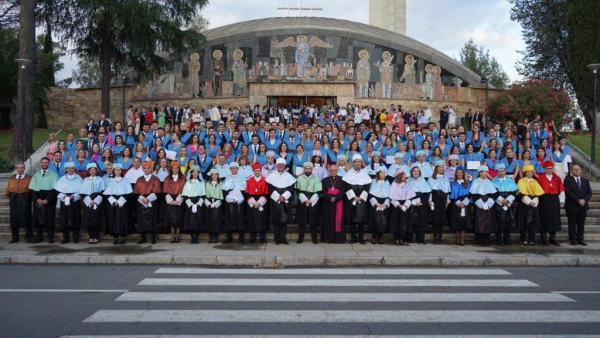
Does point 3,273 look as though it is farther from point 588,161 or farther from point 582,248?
point 588,161

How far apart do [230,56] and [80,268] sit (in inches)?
1003

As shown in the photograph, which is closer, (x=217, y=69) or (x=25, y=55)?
(x=25, y=55)

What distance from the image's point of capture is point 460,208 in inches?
459

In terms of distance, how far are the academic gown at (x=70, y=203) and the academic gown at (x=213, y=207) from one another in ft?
9.88

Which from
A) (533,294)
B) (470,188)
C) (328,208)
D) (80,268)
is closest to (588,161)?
(470,188)

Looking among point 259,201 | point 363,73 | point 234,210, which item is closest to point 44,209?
point 234,210

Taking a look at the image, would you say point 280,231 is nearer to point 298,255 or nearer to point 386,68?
point 298,255

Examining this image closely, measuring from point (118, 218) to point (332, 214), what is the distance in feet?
16.4

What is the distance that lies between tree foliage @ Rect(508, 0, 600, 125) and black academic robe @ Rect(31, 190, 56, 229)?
105 feet

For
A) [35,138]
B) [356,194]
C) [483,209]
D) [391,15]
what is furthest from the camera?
[391,15]

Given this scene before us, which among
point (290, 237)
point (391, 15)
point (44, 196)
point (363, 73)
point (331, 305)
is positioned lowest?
point (331, 305)

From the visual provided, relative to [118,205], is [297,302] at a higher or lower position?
lower

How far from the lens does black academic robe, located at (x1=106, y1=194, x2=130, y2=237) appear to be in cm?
1152

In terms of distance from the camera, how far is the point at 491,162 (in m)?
13.3
